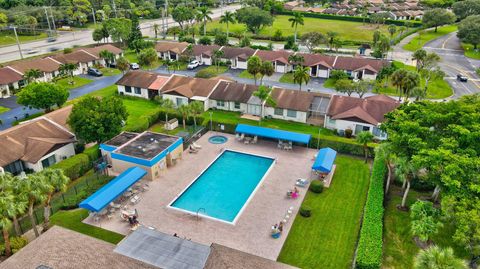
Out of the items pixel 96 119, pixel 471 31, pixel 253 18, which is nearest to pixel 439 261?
pixel 96 119

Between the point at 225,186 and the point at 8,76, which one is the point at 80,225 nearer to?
the point at 225,186

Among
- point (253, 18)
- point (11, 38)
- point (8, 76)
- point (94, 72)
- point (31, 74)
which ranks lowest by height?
point (94, 72)

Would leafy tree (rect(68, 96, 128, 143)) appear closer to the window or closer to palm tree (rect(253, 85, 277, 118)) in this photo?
the window

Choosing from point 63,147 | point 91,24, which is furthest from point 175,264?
point 91,24

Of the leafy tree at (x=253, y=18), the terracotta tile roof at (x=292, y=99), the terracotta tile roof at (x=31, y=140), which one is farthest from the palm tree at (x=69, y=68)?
the leafy tree at (x=253, y=18)

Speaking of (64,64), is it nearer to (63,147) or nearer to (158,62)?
(158,62)

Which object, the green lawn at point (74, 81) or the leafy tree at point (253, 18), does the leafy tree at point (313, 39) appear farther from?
the green lawn at point (74, 81)
